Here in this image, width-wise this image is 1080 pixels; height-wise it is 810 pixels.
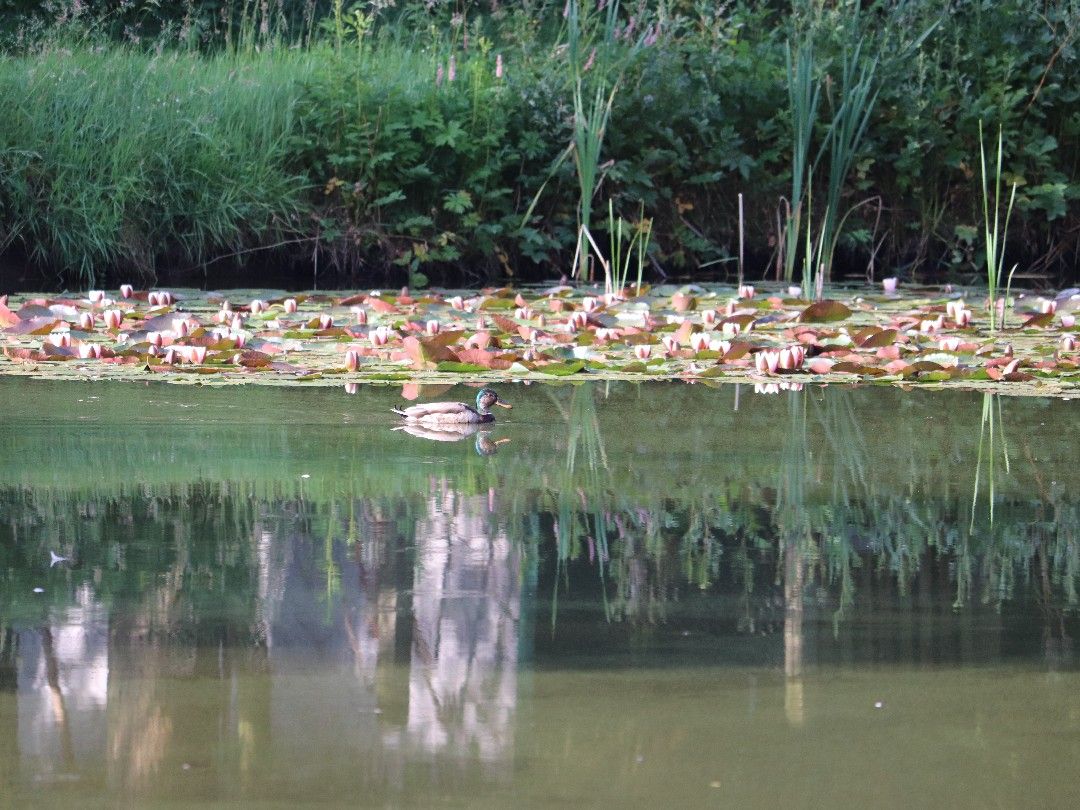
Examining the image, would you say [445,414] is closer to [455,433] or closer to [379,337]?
[455,433]

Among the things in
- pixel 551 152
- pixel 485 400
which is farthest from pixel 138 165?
pixel 485 400

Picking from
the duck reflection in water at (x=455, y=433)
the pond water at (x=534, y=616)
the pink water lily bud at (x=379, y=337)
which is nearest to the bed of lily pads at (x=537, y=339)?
the pink water lily bud at (x=379, y=337)

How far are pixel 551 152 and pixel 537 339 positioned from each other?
A: 142 inches

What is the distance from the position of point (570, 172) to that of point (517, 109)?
49cm

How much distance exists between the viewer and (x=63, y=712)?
1.90 metres

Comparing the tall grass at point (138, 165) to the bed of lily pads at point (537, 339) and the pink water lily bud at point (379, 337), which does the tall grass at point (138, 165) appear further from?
the pink water lily bud at point (379, 337)

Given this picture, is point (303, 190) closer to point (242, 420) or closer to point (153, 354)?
point (153, 354)

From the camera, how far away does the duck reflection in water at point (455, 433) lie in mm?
3805

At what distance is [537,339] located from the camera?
5.65 metres

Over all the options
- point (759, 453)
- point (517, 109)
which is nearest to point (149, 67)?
point (517, 109)

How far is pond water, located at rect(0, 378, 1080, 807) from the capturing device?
176cm

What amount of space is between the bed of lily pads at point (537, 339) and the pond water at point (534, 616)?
1021mm

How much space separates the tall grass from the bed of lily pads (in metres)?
0.88

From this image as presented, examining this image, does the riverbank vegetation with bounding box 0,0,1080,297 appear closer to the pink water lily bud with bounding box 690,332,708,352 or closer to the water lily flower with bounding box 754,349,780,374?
the pink water lily bud with bounding box 690,332,708,352
